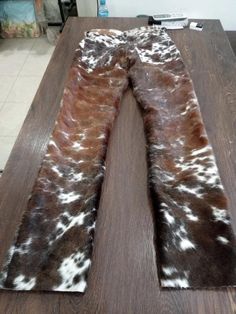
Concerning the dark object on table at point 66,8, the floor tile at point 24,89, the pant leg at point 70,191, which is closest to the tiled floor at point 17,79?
the floor tile at point 24,89

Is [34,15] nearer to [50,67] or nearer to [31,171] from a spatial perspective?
[50,67]

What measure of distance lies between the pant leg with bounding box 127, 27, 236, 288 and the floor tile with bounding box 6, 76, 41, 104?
1.24 meters

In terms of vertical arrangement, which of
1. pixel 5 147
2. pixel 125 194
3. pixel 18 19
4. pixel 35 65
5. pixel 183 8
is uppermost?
pixel 183 8

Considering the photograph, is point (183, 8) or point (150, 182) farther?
point (183, 8)

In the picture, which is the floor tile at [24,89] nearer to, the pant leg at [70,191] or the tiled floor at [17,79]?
the tiled floor at [17,79]

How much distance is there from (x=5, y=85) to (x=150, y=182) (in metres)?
1.93

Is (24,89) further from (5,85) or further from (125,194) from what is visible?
(125,194)

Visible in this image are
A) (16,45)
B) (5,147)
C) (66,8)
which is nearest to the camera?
(5,147)

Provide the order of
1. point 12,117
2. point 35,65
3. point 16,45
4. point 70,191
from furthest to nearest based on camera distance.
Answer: point 16,45
point 35,65
point 12,117
point 70,191

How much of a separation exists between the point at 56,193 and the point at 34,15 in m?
2.52

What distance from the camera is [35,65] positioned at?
2.52 metres

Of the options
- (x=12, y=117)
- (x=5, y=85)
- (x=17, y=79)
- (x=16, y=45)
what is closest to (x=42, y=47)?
(x=16, y=45)

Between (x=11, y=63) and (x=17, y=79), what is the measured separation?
11.8 inches

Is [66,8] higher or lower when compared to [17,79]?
higher
